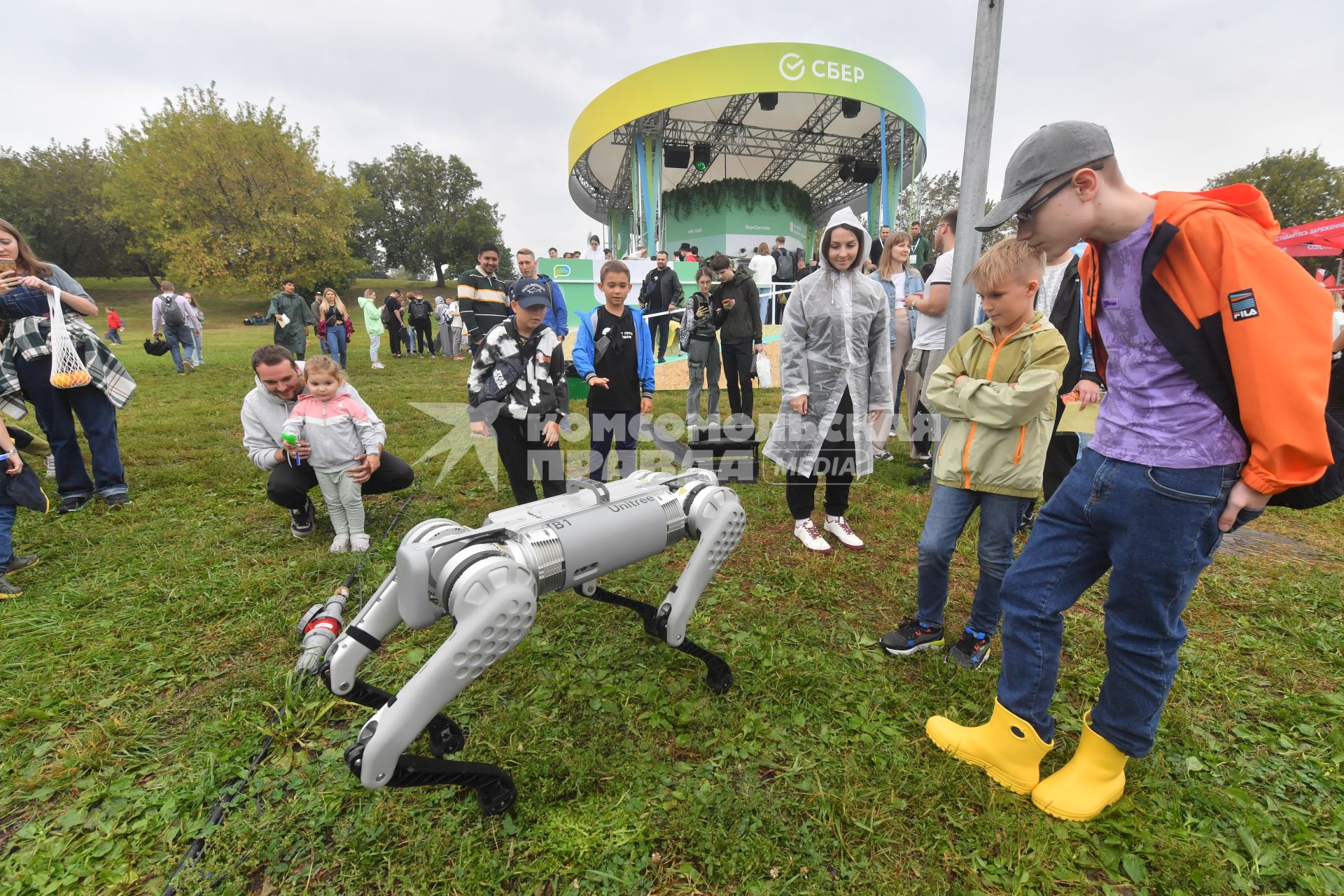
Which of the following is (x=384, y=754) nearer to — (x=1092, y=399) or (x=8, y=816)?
(x=8, y=816)

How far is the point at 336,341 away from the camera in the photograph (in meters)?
12.4

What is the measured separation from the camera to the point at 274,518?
4410 millimetres

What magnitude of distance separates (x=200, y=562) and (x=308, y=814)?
2624 millimetres

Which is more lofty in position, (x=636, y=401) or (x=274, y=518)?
(x=636, y=401)

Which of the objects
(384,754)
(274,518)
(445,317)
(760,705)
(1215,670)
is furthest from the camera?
(445,317)

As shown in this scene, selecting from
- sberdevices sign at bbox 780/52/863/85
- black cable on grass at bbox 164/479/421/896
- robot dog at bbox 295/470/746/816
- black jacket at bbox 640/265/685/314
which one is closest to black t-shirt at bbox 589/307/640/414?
robot dog at bbox 295/470/746/816

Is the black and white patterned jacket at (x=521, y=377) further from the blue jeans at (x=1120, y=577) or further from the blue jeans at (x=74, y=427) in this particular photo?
the blue jeans at (x=74, y=427)

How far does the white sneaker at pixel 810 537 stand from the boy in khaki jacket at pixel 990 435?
3.55ft

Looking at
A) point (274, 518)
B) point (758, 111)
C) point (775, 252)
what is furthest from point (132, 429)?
point (758, 111)

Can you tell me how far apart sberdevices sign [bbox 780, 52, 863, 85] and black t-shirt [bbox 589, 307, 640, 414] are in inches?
778

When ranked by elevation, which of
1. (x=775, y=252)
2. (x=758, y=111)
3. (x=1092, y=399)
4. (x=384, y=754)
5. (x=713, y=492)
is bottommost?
(x=384, y=754)

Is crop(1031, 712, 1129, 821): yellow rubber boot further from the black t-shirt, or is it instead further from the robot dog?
the black t-shirt

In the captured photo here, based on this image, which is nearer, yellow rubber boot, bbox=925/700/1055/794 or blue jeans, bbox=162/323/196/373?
yellow rubber boot, bbox=925/700/1055/794

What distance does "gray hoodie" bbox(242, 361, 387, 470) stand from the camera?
3.75m
